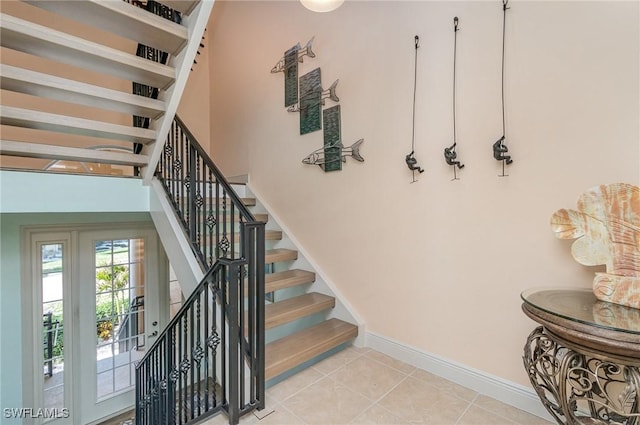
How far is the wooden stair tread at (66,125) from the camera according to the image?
6.43ft

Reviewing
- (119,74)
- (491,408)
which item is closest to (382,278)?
(491,408)

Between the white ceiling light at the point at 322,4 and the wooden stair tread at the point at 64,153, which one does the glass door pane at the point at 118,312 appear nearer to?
the wooden stair tread at the point at 64,153

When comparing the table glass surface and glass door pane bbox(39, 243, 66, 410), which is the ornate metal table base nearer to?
the table glass surface

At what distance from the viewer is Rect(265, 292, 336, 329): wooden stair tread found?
234cm

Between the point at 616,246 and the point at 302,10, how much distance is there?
318cm

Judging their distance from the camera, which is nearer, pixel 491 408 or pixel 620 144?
pixel 620 144

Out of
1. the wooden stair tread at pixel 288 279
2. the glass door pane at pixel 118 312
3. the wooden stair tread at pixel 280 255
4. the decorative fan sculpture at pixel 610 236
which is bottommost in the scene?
the glass door pane at pixel 118 312

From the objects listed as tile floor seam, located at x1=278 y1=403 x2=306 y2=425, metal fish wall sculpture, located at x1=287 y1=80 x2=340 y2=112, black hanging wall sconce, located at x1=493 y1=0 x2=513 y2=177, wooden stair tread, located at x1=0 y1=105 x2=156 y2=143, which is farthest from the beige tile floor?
metal fish wall sculpture, located at x1=287 y1=80 x2=340 y2=112

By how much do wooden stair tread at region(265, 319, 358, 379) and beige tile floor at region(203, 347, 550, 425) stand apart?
13 cm

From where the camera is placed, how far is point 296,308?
98.7 inches

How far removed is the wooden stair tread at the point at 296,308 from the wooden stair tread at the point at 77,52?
72.3 inches

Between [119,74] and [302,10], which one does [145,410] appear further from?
[302,10]

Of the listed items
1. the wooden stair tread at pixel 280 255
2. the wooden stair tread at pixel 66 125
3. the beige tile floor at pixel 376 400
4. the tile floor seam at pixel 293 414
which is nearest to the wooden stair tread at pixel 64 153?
the wooden stair tread at pixel 66 125

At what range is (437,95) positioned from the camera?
84.0 inches
